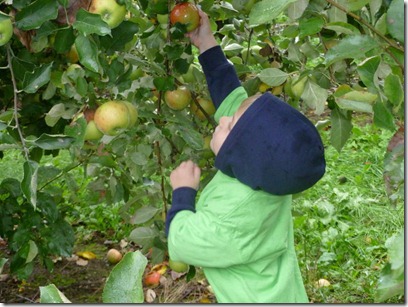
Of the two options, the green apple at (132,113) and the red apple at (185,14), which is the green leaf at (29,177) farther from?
the red apple at (185,14)

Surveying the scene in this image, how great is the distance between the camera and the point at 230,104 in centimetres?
171

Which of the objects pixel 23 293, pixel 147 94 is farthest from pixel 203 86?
pixel 23 293

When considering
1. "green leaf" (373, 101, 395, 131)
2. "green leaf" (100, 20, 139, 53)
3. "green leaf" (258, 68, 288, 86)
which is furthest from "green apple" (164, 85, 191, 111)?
"green leaf" (373, 101, 395, 131)

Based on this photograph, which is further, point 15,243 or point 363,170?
point 363,170

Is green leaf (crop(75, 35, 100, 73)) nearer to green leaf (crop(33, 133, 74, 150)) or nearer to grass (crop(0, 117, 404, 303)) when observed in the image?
green leaf (crop(33, 133, 74, 150))

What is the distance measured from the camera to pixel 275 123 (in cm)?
141

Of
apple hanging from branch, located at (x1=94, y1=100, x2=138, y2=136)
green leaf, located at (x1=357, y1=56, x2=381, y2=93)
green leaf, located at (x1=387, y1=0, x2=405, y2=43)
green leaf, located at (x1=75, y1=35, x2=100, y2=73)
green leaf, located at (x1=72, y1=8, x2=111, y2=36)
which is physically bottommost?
apple hanging from branch, located at (x1=94, y1=100, x2=138, y2=136)

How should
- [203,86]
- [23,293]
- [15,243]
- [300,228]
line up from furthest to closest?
[300,228] → [23,293] → [15,243] → [203,86]

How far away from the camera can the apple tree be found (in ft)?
3.59

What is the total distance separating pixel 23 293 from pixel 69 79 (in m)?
1.66

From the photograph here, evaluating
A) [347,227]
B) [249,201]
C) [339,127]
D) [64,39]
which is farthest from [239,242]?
A: [347,227]

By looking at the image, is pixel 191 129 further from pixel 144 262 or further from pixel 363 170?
pixel 363 170

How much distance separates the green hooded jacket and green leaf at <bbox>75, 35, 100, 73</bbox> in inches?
19.3

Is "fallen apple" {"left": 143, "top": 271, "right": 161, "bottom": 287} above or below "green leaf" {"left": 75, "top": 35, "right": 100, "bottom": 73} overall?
below
